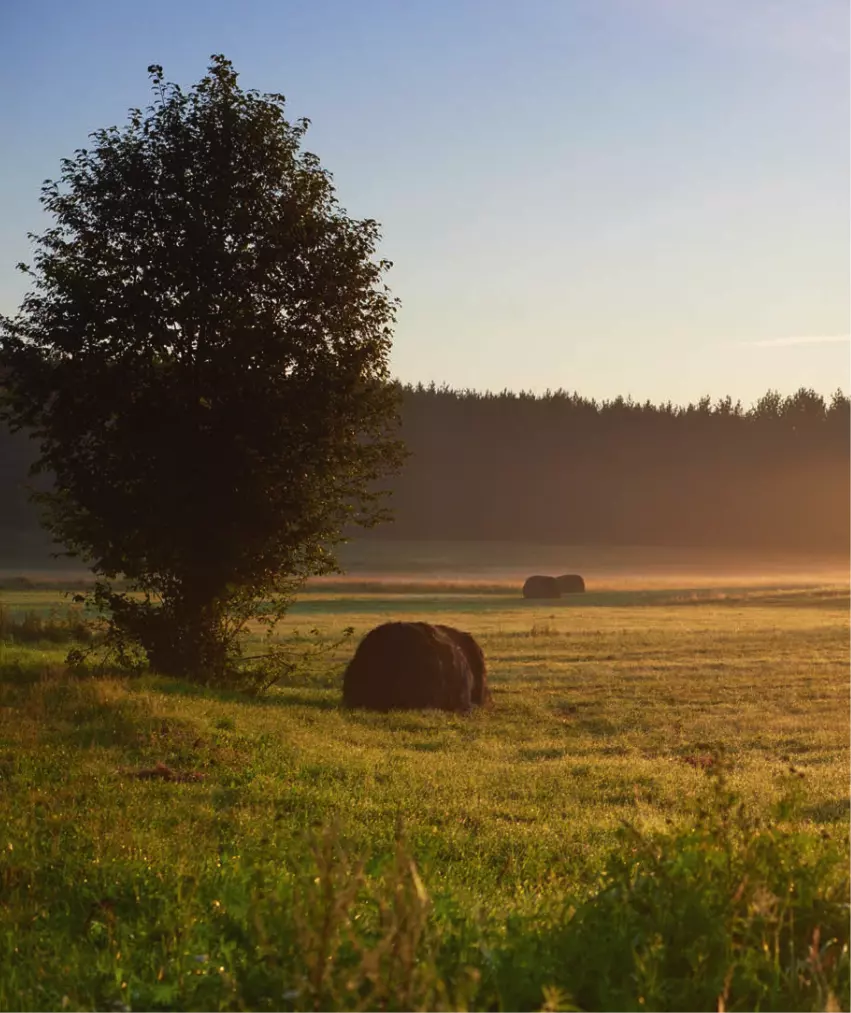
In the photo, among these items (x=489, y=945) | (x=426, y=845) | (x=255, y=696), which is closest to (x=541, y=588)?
(x=255, y=696)

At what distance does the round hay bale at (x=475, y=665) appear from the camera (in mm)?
26734

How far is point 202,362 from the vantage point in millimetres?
24469

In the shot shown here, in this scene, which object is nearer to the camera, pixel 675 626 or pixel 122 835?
pixel 122 835

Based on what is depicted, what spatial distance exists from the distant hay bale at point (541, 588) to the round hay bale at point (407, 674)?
55.1 meters

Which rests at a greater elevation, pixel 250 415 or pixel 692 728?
pixel 250 415

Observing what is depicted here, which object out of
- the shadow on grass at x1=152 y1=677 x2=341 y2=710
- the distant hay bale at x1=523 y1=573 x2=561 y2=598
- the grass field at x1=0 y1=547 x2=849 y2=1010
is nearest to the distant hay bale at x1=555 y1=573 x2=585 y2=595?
the distant hay bale at x1=523 y1=573 x2=561 y2=598

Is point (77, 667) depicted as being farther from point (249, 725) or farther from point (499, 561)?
point (499, 561)

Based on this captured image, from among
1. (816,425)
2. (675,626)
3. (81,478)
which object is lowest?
(675,626)

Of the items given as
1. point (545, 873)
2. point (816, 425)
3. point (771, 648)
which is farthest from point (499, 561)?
point (545, 873)

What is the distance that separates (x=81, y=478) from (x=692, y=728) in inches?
537

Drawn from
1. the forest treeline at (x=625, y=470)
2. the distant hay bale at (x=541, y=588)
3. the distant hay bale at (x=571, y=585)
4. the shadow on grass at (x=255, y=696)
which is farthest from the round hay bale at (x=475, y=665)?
the forest treeline at (x=625, y=470)

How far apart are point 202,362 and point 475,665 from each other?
30.3ft

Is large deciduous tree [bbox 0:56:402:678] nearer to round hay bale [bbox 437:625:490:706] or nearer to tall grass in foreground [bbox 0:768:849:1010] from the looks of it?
round hay bale [bbox 437:625:490:706]

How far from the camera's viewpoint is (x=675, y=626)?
53969 mm
